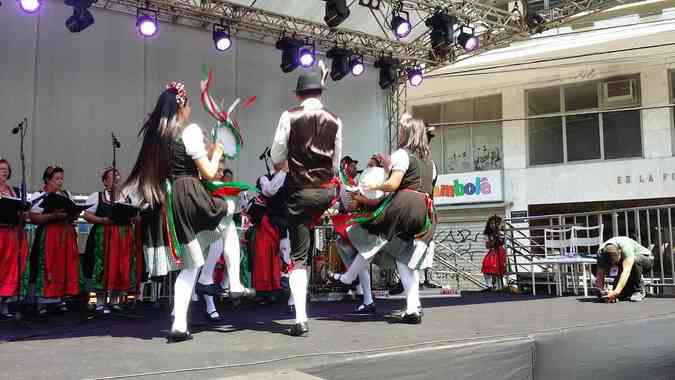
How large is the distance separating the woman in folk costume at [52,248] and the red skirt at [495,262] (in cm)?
611

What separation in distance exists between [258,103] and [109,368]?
22.8 feet

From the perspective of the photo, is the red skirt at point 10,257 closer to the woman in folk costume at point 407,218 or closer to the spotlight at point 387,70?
the woman in folk costume at point 407,218

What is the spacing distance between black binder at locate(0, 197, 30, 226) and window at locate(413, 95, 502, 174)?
14.0 m

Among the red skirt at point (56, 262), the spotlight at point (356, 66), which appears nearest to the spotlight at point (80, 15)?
the red skirt at point (56, 262)

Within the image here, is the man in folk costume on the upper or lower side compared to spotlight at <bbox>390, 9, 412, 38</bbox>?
lower

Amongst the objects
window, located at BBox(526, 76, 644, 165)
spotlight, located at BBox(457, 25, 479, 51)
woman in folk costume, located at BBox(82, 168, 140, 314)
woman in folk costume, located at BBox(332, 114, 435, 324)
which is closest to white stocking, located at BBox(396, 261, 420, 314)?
woman in folk costume, located at BBox(332, 114, 435, 324)

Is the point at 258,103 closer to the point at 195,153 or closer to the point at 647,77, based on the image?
the point at 195,153

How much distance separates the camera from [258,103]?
919 centimetres

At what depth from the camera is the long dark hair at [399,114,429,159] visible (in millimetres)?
4324

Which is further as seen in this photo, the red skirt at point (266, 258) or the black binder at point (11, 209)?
the red skirt at point (266, 258)

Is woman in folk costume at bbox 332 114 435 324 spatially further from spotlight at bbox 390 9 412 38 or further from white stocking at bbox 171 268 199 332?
spotlight at bbox 390 9 412 38

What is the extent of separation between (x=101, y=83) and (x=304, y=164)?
5.44 m

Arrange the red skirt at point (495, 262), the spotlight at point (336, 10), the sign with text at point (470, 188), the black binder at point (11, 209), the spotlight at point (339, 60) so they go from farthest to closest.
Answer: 1. the sign with text at point (470, 188)
2. the red skirt at point (495, 262)
3. the spotlight at point (339, 60)
4. the spotlight at point (336, 10)
5. the black binder at point (11, 209)

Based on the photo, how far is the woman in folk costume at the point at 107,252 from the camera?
18.7 ft
